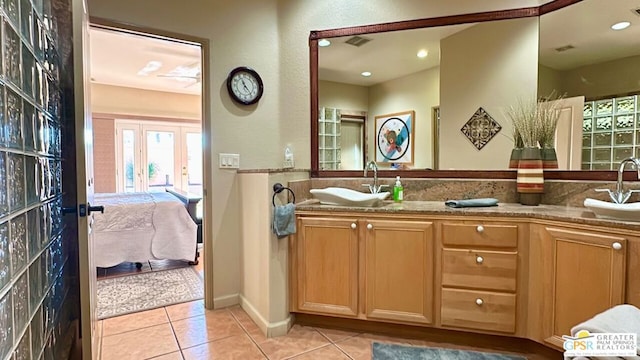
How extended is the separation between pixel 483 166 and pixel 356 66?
1211 mm

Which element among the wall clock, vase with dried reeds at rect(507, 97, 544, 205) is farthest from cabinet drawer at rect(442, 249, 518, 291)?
the wall clock

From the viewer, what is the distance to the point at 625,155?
2006 millimetres

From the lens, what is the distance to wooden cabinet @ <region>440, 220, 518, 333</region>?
1949 millimetres

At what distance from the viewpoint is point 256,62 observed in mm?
2709

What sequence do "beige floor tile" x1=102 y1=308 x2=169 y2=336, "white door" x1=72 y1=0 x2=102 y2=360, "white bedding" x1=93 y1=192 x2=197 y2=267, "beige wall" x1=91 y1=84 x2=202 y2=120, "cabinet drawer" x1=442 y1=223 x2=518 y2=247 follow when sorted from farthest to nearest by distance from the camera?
1. "beige wall" x1=91 y1=84 x2=202 y2=120
2. "white bedding" x1=93 y1=192 x2=197 y2=267
3. "beige floor tile" x1=102 y1=308 x2=169 y2=336
4. "cabinet drawer" x1=442 y1=223 x2=518 y2=247
5. "white door" x1=72 y1=0 x2=102 y2=360

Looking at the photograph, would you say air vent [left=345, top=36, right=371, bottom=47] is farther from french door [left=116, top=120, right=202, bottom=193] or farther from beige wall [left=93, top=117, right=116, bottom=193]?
beige wall [left=93, top=117, right=116, bottom=193]

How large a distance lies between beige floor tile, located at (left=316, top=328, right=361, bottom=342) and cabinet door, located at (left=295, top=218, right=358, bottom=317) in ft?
0.46

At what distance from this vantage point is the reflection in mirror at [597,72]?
78.3 inches

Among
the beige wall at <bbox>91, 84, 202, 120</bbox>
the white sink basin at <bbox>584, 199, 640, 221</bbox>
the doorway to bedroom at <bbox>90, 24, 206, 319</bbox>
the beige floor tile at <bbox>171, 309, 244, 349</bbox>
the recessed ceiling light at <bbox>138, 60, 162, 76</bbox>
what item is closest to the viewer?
the white sink basin at <bbox>584, 199, 640, 221</bbox>

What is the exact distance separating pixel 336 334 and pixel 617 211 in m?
1.67

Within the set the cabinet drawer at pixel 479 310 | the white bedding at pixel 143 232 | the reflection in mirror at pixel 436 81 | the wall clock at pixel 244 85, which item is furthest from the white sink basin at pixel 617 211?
the white bedding at pixel 143 232

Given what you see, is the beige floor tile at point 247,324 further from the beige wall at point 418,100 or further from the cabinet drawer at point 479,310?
the beige wall at point 418,100

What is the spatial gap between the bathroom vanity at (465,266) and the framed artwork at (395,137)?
0.43 meters

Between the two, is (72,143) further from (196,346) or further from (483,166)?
(483,166)
